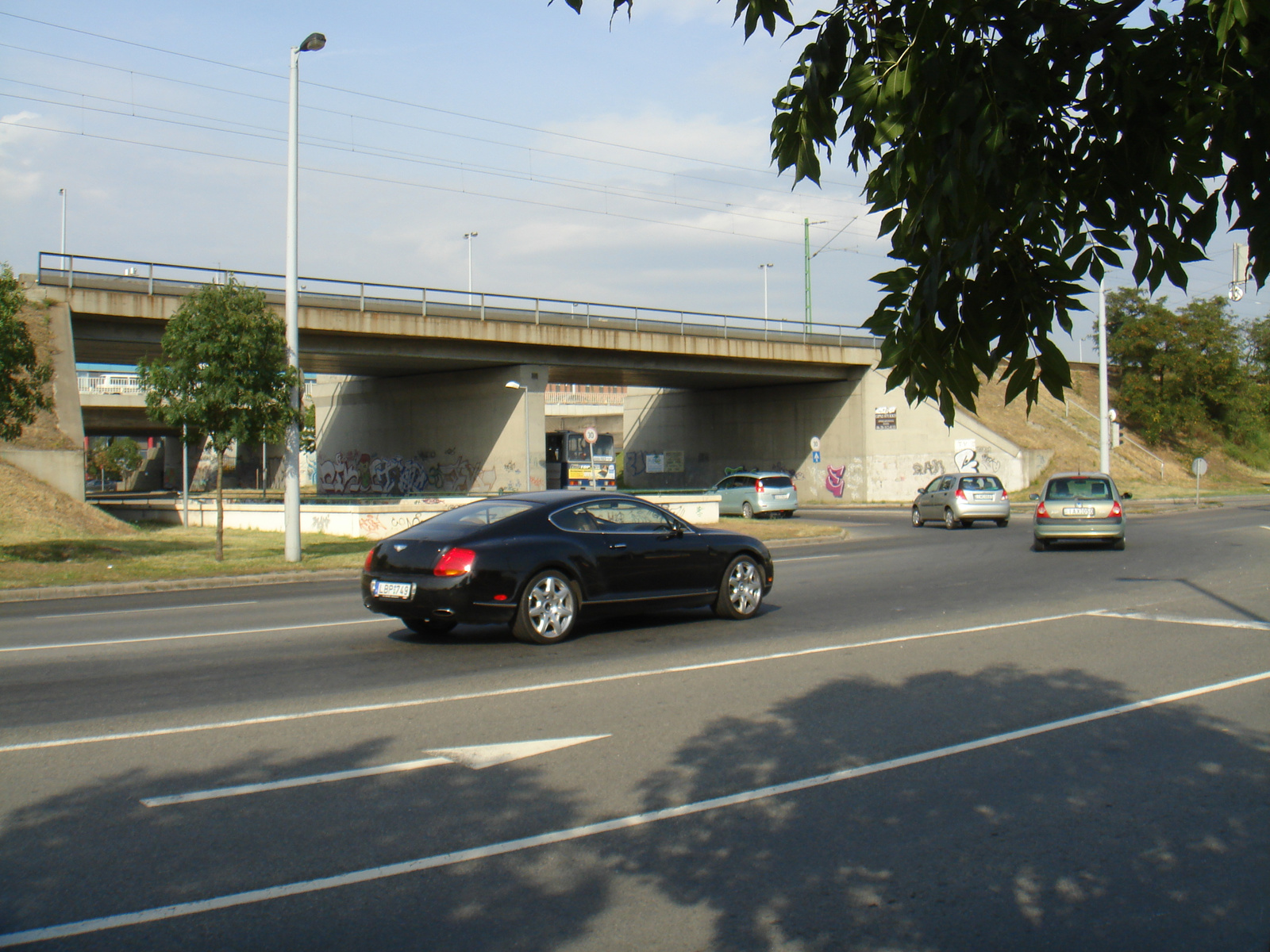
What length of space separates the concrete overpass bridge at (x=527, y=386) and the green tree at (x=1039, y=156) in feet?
97.0

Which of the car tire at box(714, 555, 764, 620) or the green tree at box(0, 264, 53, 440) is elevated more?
the green tree at box(0, 264, 53, 440)

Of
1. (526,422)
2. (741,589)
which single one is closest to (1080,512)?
(741,589)

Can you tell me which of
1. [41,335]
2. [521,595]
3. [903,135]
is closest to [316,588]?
[521,595]

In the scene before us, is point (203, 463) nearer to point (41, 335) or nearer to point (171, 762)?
point (41, 335)

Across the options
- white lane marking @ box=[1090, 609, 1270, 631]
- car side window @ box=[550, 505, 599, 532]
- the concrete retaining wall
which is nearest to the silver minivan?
the concrete retaining wall

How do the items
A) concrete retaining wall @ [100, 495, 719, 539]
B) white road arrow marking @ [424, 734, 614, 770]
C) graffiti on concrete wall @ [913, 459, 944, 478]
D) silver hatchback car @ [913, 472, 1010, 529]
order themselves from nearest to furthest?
white road arrow marking @ [424, 734, 614, 770], concrete retaining wall @ [100, 495, 719, 539], silver hatchback car @ [913, 472, 1010, 529], graffiti on concrete wall @ [913, 459, 944, 478]

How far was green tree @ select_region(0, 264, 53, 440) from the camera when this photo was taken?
667 inches

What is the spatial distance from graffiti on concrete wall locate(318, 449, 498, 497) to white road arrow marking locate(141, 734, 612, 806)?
36.3 meters

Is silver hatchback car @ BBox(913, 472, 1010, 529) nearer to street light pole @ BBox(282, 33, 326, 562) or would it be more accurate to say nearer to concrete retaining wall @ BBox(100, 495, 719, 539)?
concrete retaining wall @ BBox(100, 495, 719, 539)

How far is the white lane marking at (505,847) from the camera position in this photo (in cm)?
373

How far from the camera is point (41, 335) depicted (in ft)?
90.2

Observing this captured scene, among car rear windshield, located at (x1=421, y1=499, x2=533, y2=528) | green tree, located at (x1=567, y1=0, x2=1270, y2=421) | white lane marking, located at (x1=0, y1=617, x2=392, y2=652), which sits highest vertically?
green tree, located at (x1=567, y1=0, x2=1270, y2=421)

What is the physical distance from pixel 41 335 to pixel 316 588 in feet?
54.1

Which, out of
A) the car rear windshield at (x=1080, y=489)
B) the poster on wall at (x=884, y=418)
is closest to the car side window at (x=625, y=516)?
the car rear windshield at (x=1080, y=489)
